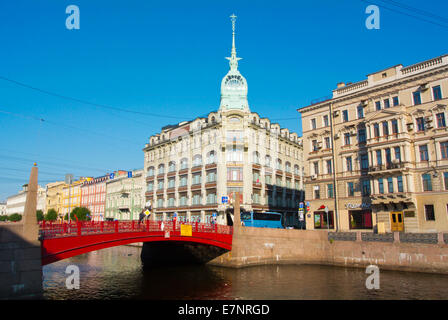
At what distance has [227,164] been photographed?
6353 centimetres

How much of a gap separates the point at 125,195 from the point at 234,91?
4237 centimetres

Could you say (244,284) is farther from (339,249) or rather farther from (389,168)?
(389,168)

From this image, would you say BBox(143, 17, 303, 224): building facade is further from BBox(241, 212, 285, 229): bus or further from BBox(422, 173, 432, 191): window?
BBox(422, 173, 432, 191): window

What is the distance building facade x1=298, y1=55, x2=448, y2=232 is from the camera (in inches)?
1622

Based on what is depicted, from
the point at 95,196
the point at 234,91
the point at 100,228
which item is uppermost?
the point at 234,91

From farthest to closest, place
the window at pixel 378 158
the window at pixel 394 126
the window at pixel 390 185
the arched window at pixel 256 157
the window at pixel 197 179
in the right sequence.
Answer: the window at pixel 197 179 → the arched window at pixel 256 157 → the window at pixel 378 158 → the window at pixel 394 126 → the window at pixel 390 185

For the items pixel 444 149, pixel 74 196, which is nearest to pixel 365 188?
pixel 444 149

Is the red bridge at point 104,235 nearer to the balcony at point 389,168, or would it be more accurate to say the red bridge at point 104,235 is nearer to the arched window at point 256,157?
the balcony at point 389,168

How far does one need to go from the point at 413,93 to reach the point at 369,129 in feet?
21.5

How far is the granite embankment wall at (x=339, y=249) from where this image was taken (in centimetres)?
3491

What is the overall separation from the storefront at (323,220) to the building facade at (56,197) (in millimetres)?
99909

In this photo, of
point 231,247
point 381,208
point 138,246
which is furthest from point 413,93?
point 138,246

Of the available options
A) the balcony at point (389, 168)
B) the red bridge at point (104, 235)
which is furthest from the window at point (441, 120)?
the red bridge at point (104, 235)

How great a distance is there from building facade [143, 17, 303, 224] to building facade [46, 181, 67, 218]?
208 ft
